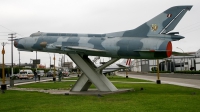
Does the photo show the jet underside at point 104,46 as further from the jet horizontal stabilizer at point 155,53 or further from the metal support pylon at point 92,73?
the metal support pylon at point 92,73

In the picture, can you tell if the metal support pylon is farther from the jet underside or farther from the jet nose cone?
the jet nose cone

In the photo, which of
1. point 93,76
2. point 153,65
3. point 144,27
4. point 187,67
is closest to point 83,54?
point 93,76

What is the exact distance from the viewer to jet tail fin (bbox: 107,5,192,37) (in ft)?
59.9

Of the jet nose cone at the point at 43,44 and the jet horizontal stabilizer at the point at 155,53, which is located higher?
the jet nose cone at the point at 43,44

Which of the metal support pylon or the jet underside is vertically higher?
the jet underside

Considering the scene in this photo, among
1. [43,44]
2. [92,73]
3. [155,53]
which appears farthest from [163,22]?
[43,44]

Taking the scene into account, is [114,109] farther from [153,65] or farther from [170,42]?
[153,65]

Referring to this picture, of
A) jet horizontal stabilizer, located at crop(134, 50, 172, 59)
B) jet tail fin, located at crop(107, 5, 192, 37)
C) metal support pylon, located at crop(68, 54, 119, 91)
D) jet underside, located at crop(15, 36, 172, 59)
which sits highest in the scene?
jet tail fin, located at crop(107, 5, 192, 37)

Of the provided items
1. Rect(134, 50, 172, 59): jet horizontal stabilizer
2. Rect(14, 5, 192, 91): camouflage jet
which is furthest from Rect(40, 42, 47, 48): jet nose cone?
Rect(134, 50, 172, 59): jet horizontal stabilizer

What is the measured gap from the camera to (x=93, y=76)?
2041cm

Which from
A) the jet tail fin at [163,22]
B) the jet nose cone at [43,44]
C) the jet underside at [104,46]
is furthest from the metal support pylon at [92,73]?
the jet tail fin at [163,22]

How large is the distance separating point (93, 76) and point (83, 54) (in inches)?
68.1

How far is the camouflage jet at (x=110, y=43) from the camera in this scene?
1822 centimetres

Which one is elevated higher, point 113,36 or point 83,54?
point 113,36
